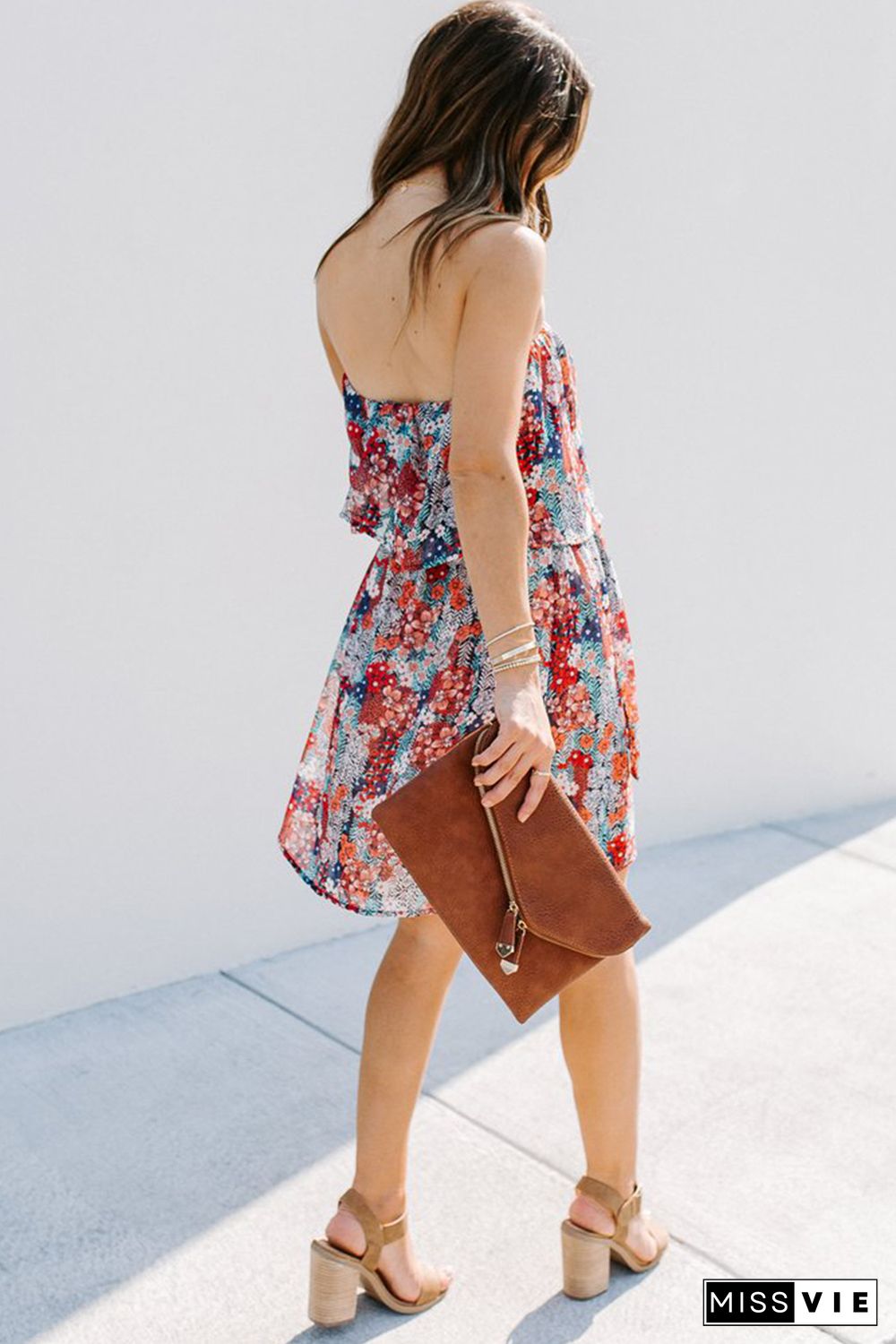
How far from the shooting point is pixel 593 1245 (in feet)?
8.06

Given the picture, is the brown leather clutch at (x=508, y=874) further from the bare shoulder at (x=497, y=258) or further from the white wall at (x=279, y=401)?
the white wall at (x=279, y=401)

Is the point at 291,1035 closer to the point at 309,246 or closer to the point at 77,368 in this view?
the point at 77,368

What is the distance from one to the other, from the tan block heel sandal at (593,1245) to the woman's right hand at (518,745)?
28.2 inches

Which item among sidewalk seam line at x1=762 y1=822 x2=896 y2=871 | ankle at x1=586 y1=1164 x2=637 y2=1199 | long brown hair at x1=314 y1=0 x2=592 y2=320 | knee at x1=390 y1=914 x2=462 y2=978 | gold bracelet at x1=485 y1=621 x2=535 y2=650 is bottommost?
sidewalk seam line at x1=762 y1=822 x2=896 y2=871


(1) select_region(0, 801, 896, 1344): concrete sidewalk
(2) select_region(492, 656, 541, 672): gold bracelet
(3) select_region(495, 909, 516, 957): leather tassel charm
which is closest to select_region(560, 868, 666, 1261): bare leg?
(1) select_region(0, 801, 896, 1344): concrete sidewalk

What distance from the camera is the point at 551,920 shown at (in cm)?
212

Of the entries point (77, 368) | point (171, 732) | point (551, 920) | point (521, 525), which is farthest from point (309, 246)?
point (551, 920)

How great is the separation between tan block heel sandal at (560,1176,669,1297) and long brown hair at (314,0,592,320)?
4.38 ft

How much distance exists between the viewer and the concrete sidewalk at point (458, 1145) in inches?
96.9

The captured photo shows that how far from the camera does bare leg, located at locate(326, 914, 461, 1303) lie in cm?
234

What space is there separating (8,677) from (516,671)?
4.78 feet

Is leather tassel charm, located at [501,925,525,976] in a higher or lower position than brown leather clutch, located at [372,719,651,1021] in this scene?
lower

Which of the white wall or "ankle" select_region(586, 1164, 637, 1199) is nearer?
"ankle" select_region(586, 1164, 637, 1199)

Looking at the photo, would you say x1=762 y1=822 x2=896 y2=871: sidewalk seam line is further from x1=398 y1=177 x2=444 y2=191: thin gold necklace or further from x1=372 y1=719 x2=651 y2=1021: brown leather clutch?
x1=398 y1=177 x2=444 y2=191: thin gold necklace
